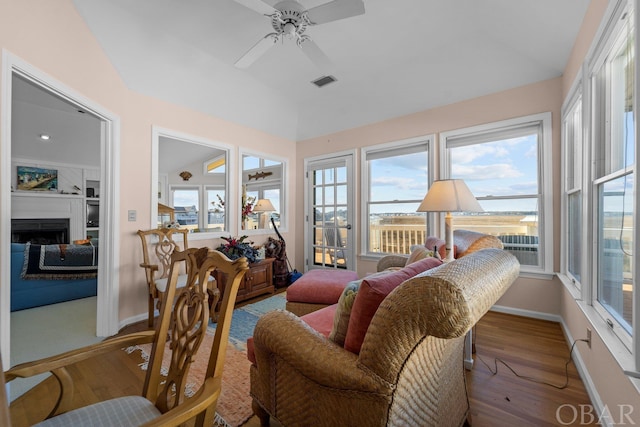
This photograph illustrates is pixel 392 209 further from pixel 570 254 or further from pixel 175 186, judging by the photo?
pixel 175 186

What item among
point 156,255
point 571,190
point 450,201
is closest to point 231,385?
point 156,255

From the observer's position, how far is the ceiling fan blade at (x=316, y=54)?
225cm

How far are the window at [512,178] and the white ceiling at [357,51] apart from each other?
492 millimetres

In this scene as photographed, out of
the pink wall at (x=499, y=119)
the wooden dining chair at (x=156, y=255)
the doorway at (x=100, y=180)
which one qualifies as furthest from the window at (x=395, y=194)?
the doorway at (x=100, y=180)

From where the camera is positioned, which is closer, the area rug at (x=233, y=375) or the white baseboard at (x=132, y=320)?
the area rug at (x=233, y=375)

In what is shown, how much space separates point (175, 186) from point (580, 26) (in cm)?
472

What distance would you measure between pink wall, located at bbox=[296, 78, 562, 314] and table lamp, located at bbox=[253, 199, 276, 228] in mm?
1466

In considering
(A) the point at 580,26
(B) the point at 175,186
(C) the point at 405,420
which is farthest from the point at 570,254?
(B) the point at 175,186

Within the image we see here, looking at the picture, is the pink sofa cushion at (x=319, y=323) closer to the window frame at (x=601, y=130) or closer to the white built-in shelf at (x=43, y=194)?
the window frame at (x=601, y=130)

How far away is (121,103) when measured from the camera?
266 cm

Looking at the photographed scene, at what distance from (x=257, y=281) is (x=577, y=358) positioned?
124 inches

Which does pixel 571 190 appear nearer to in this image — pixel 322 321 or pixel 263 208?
pixel 322 321

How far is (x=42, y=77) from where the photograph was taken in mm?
1812

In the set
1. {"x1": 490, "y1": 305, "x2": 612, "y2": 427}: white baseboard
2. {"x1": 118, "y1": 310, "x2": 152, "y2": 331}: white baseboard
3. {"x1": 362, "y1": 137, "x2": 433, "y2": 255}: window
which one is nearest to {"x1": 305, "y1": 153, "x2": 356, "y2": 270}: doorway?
{"x1": 362, "y1": 137, "x2": 433, "y2": 255}: window
